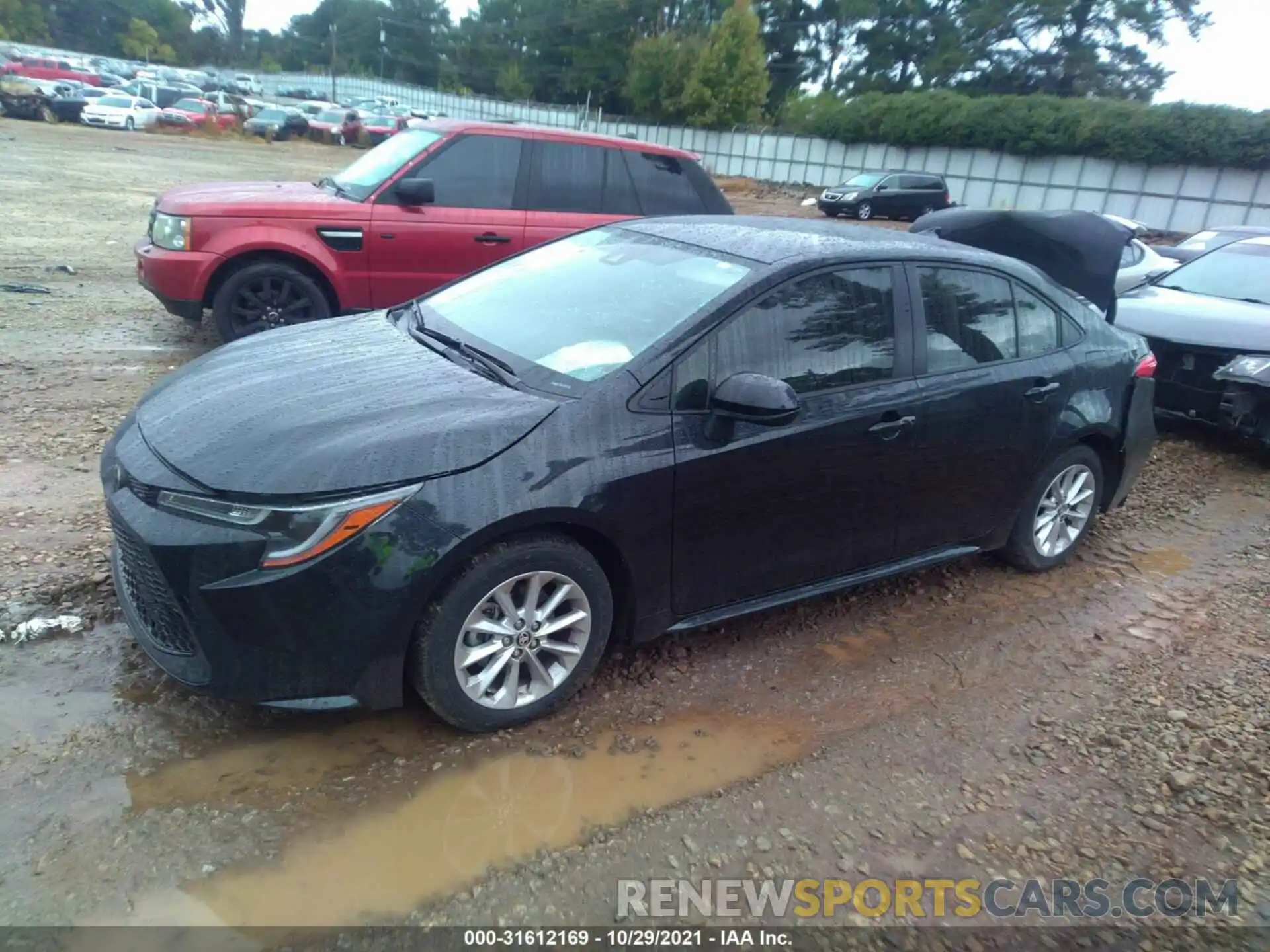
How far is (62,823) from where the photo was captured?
260 centimetres

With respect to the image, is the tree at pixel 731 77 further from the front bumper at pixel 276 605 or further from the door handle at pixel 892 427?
the front bumper at pixel 276 605

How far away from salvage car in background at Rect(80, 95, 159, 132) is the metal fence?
18367 millimetres

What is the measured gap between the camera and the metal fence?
29016mm

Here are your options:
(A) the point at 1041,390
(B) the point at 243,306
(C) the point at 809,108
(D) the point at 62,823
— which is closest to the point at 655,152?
(B) the point at 243,306

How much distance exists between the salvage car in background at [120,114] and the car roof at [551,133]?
32.3 metres

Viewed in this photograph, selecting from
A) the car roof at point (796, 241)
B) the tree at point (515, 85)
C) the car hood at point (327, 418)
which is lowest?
the car hood at point (327, 418)

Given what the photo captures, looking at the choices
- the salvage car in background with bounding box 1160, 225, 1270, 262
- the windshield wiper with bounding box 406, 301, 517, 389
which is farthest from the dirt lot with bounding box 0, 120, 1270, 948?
the salvage car in background with bounding box 1160, 225, 1270, 262

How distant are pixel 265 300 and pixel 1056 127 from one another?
33236 mm

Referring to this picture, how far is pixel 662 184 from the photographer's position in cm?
781

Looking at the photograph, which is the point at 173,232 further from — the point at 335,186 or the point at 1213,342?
the point at 1213,342

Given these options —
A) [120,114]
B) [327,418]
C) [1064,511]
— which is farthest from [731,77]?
[327,418]

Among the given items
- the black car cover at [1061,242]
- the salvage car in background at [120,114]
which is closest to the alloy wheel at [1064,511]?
the black car cover at [1061,242]

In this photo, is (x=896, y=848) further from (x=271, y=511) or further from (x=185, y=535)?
(x=185, y=535)

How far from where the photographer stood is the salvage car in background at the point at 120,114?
32906 millimetres
